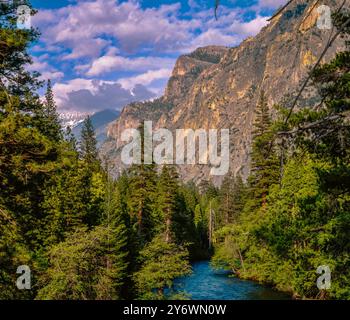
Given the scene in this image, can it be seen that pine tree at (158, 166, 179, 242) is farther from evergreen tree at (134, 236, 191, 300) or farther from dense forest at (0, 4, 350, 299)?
evergreen tree at (134, 236, 191, 300)

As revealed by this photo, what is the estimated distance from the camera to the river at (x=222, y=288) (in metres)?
35.5

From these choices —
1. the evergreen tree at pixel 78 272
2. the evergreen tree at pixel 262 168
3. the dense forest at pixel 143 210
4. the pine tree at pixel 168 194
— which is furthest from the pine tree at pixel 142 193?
the evergreen tree at pixel 78 272

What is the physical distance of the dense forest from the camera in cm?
1012

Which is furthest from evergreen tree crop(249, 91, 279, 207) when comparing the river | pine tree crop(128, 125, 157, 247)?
pine tree crop(128, 125, 157, 247)

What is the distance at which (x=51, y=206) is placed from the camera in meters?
32.3

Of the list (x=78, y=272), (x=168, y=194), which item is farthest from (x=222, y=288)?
(x=78, y=272)

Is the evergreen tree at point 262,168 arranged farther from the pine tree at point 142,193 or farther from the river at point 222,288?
the pine tree at point 142,193

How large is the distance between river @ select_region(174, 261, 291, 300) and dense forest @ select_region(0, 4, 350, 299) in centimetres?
122

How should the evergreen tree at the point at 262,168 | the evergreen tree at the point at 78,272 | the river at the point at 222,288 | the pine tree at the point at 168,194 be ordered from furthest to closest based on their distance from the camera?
the pine tree at the point at 168,194 < the evergreen tree at the point at 262,168 < the river at the point at 222,288 < the evergreen tree at the point at 78,272

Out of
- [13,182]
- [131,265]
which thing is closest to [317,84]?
[13,182]

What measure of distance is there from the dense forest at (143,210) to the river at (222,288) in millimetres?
1219

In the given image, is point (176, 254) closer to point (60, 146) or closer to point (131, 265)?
point (131, 265)

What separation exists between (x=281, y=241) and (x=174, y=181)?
67.2 ft

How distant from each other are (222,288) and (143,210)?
10504 millimetres
